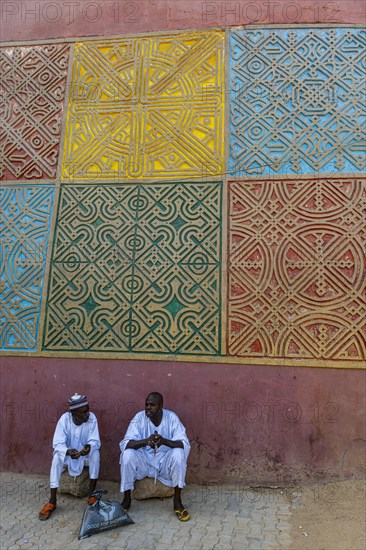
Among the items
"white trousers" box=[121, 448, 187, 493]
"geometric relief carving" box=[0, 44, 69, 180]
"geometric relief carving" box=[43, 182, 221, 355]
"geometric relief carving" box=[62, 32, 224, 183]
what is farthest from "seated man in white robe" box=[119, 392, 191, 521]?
"geometric relief carving" box=[0, 44, 69, 180]

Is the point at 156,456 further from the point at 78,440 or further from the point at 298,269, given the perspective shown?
the point at 298,269

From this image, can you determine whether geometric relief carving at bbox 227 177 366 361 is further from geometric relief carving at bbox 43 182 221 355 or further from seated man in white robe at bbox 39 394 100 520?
seated man in white robe at bbox 39 394 100 520

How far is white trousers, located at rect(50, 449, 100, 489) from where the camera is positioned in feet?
11.1

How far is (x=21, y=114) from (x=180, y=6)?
2.01 metres

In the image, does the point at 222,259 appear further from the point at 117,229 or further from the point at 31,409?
the point at 31,409

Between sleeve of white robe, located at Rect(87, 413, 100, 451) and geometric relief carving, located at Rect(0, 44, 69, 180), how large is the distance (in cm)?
240

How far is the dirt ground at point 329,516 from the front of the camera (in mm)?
2951

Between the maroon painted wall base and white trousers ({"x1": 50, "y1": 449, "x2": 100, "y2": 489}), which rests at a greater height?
the maroon painted wall base

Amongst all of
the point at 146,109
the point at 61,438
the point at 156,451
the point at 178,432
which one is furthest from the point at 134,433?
the point at 146,109

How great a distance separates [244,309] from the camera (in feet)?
13.2

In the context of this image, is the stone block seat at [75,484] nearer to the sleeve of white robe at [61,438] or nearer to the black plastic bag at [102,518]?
the sleeve of white robe at [61,438]

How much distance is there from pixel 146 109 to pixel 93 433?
3108mm

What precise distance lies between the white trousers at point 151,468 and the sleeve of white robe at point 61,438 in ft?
1.56

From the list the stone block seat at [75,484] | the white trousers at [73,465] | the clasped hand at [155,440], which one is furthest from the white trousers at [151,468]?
the stone block seat at [75,484]
